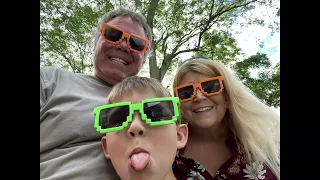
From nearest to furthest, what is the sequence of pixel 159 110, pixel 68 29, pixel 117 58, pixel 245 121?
pixel 159 110, pixel 245 121, pixel 117 58, pixel 68 29

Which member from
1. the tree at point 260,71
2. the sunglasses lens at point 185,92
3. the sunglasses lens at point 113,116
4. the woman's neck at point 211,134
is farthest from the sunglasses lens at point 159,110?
the tree at point 260,71

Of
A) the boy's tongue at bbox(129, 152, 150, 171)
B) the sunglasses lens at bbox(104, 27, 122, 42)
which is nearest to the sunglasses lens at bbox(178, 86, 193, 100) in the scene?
the sunglasses lens at bbox(104, 27, 122, 42)

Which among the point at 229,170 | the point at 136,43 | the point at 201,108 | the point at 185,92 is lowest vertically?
the point at 229,170

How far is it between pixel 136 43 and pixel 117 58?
0.22 meters

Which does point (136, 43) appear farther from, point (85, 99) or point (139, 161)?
point (139, 161)

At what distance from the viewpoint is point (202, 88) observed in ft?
7.00

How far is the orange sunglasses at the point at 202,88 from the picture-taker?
2.14m

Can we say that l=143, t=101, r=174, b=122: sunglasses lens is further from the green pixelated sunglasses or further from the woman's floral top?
the woman's floral top

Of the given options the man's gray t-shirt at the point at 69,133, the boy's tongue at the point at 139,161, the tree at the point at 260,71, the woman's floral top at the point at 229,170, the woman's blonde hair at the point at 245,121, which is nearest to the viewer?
the boy's tongue at the point at 139,161

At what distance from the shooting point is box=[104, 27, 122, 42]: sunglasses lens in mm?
2427

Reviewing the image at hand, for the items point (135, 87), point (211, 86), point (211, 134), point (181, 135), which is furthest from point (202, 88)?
point (135, 87)

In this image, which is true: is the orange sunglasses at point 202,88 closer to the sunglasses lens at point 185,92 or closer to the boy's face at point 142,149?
the sunglasses lens at point 185,92
